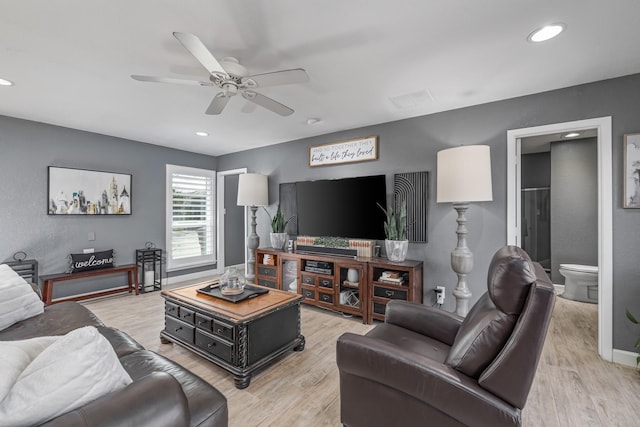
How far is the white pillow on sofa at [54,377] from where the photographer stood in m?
0.74

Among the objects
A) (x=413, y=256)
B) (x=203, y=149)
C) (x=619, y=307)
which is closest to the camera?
(x=619, y=307)

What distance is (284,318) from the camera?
7.86 ft

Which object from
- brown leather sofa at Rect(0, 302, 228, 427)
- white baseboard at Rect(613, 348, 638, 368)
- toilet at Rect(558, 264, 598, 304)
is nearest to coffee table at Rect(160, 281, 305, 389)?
brown leather sofa at Rect(0, 302, 228, 427)

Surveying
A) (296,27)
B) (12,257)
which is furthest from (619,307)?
(12,257)

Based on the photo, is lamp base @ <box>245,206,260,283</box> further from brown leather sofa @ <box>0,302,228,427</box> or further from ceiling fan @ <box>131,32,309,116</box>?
brown leather sofa @ <box>0,302,228,427</box>

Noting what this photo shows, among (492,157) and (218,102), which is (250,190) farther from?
Result: (492,157)

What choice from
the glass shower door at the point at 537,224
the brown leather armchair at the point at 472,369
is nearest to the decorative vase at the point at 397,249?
the brown leather armchair at the point at 472,369

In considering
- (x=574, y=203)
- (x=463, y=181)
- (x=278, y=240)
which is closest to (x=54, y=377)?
(x=463, y=181)

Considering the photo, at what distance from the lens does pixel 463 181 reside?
252 cm

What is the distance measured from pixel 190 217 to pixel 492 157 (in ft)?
16.0

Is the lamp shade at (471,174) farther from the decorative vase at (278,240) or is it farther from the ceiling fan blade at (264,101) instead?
the decorative vase at (278,240)

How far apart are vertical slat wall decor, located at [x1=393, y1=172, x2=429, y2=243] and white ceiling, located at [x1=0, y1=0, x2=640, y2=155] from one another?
78 cm

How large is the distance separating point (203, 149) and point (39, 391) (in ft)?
15.8

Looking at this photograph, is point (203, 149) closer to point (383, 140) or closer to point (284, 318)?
point (383, 140)
